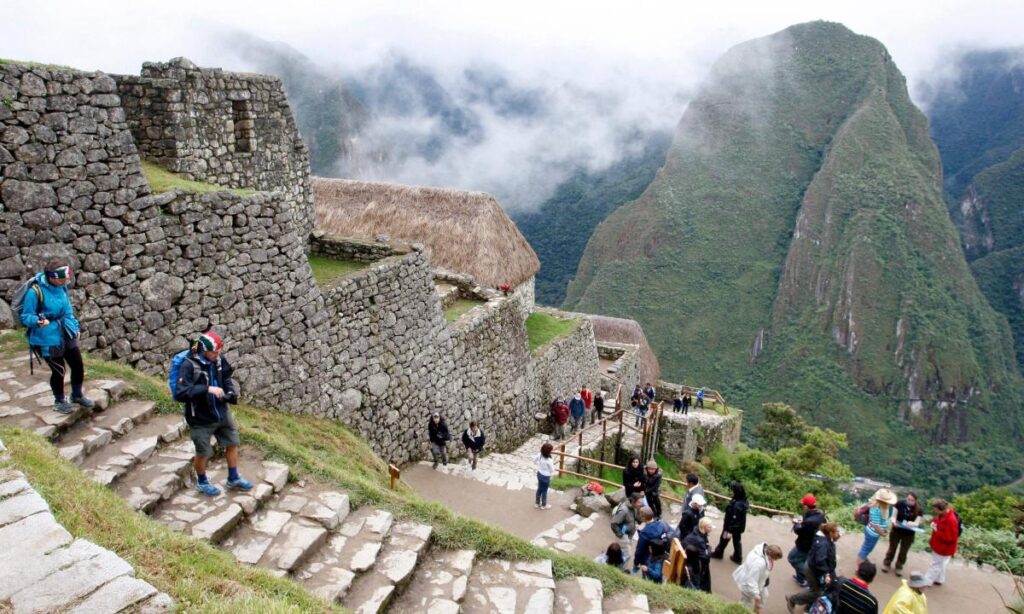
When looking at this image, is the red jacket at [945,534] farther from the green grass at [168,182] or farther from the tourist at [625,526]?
the green grass at [168,182]

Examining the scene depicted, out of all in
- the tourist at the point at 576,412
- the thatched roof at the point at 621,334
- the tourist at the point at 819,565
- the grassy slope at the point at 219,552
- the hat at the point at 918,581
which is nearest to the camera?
the grassy slope at the point at 219,552

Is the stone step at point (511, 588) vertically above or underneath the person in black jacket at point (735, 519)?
above

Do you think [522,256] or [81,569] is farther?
[522,256]

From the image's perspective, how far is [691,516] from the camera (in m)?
6.93

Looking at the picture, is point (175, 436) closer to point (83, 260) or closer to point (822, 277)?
point (83, 260)

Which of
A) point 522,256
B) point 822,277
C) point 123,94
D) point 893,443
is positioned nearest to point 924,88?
point 822,277

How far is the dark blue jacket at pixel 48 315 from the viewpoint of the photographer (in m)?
4.58

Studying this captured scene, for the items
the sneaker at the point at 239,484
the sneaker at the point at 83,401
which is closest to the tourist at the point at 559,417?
the sneaker at the point at 239,484

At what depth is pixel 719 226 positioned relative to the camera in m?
107

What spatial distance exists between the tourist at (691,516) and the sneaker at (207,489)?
15.1 feet

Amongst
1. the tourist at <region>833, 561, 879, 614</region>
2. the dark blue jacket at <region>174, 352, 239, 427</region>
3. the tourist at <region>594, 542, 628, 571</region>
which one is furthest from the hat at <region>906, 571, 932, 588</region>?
the dark blue jacket at <region>174, 352, 239, 427</region>

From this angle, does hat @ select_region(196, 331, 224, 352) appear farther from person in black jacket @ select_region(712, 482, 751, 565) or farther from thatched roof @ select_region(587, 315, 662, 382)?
thatched roof @ select_region(587, 315, 662, 382)

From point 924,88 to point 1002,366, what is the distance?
129 meters

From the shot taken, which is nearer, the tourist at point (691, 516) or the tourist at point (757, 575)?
the tourist at point (757, 575)
